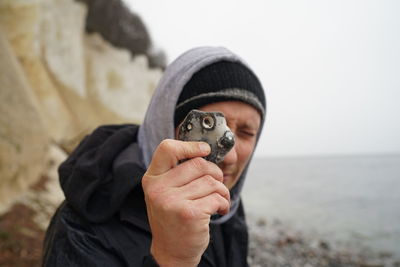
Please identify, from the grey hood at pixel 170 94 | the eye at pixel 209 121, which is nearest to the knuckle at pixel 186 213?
the eye at pixel 209 121

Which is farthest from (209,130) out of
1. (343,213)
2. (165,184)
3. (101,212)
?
(343,213)

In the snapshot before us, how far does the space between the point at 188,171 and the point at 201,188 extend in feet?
0.29

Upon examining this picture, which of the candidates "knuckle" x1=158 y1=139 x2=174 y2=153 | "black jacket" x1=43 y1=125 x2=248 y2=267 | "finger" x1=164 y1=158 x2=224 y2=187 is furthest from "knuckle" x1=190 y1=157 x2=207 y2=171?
"black jacket" x1=43 y1=125 x2=248 y2=267

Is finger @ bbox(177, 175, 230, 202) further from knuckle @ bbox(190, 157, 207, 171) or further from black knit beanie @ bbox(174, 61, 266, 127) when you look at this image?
black knit beanie @ bbox(174, 61, 266, 127)

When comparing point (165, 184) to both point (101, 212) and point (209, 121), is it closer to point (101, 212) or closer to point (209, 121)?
point (209, 121)

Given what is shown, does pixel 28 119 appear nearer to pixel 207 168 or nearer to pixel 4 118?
pixel 4 118

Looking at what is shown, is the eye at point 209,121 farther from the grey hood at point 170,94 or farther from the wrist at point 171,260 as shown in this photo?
the grey hood at point 170,94

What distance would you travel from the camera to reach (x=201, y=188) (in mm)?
1049

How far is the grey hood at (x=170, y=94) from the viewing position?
1.84 metres

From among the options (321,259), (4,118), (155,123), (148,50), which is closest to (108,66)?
(148,50)

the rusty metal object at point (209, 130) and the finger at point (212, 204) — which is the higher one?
the rusty metal object at point (209, 130)

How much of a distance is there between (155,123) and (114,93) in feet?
56.0

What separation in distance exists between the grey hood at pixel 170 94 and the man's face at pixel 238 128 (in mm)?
246

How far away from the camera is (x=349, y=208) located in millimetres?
19172
